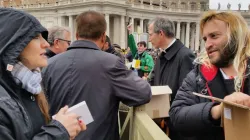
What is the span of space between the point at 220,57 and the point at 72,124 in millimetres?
1119

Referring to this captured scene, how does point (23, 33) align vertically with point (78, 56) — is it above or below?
above

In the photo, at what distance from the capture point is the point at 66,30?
15.1 ft

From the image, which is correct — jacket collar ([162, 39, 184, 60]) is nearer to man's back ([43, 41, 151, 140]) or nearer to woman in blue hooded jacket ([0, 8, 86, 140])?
man's back ([43, 41, 151, 140])

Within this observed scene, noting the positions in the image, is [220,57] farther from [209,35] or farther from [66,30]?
[66,30]

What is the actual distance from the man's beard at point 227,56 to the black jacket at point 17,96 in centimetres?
116

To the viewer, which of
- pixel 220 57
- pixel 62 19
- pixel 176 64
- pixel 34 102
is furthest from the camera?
pixel 62 19

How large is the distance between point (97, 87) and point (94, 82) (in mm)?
52

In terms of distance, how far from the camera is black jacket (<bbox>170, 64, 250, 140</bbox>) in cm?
190

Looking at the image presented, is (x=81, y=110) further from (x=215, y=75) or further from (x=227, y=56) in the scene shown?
(x=227, y=56)

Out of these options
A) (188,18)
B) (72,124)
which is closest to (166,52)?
(72,124)

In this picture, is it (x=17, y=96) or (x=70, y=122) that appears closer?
(x=17, y=96)

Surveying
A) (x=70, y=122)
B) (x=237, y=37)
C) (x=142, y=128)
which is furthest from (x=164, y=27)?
(x=70, y=122)

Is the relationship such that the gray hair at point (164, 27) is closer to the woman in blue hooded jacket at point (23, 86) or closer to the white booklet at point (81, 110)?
the white booklet at point (81, 110)

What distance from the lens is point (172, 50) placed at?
384cm
